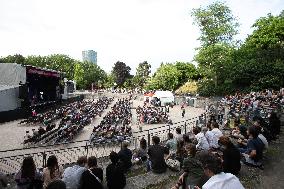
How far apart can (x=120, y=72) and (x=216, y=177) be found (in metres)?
123

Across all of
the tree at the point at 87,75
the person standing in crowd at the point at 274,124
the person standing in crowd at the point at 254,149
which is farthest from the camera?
the tree at the point at 87,75

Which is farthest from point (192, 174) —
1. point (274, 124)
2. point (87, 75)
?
point (87, 75)

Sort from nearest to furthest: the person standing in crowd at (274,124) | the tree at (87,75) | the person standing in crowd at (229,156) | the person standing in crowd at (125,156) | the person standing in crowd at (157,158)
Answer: the person standing in crowd at (229,156) → the person standing in crowd at (157,158) → the person standing in crowd at (125,156) → the person standing in crowd at (274,124) → the tree at (87,75)

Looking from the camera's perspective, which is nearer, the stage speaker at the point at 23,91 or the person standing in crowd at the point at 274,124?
the person standing in crowd at the point at 274,124

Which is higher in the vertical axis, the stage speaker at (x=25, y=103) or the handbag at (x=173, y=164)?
the stage speaker at (x=25, y=103)

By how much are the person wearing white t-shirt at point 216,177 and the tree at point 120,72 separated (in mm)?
123195

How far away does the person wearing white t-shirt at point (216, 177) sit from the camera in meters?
3.73

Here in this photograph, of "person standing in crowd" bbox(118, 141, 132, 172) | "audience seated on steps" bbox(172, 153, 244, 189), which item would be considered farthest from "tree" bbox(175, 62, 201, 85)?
"audience seated on steps" bbox(172, 153, 244, 189)

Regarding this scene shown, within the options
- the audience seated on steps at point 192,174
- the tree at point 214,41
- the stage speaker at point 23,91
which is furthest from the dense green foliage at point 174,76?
the audience seated on steps at point 192,174

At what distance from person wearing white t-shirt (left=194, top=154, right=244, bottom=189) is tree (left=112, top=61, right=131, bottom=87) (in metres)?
123

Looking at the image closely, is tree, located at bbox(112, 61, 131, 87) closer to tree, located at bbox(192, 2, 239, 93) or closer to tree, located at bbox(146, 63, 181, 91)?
tree, located at bbox(146, 63, 181, 91)

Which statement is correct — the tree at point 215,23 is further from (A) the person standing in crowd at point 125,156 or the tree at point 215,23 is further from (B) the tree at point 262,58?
(A) the person standing in crowd at point 125,156

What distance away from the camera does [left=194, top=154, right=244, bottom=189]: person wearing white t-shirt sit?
373 centimetres

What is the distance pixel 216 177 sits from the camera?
3.81 m
